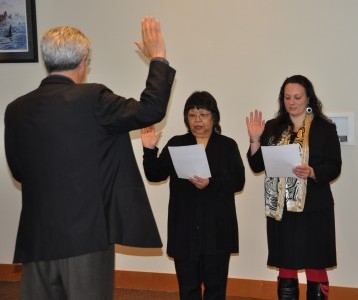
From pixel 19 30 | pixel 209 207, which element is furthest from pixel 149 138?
pixel 19 30

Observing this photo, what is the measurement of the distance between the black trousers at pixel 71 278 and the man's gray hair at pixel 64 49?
70cm

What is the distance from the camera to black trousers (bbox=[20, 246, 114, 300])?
1892mm

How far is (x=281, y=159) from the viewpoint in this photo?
10.2 feet

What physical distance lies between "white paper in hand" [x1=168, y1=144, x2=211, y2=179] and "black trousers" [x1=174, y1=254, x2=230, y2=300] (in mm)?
514

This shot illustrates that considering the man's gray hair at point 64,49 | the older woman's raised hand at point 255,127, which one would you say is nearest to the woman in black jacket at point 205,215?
the older woman's raised hand at point 255,127

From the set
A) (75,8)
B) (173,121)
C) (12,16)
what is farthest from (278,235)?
(12,16)

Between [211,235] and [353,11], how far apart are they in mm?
1992

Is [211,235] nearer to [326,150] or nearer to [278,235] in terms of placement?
[278,235]

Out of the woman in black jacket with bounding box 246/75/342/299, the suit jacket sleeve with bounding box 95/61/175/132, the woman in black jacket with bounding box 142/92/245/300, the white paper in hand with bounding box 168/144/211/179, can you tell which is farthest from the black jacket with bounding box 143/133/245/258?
the suit jacket sleeve with bounding box 95/61/175/132

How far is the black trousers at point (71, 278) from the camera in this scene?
189cm

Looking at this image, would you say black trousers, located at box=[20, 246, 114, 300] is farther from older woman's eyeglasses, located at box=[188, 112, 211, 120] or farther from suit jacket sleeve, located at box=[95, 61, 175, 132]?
older woman's eyeglasses, located at box=[188, 112, 211, 120]

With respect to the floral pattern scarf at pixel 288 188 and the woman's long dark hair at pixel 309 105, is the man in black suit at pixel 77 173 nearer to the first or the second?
the floral pattern scarf at pixel 288 188

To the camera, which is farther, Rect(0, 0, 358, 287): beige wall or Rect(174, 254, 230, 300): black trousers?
Rect(0, 0, 358, 287): beige wall

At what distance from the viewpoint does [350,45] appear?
154 inches
